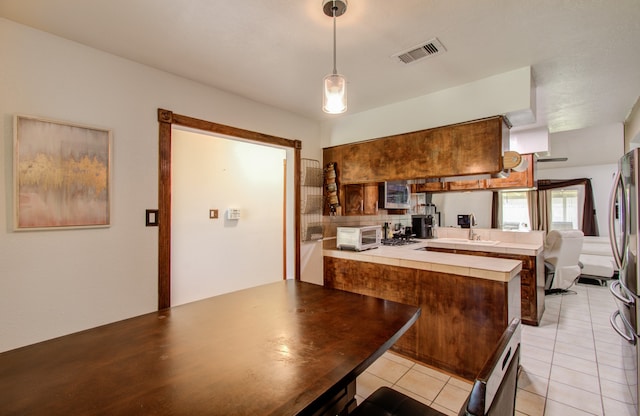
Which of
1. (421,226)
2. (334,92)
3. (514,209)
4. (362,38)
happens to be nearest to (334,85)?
(334,92)

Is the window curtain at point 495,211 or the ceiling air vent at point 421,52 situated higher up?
the ceiling air vent at point 421,52

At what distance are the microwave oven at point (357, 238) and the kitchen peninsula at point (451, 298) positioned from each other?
241mm

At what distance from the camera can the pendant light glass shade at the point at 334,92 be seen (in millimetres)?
1480

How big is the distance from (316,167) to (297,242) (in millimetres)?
936

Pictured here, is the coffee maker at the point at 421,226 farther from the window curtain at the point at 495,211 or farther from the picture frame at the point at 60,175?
the picture frame at the point at 60,175

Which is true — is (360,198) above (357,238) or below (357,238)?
above

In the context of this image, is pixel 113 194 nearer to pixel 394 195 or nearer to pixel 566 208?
pixel 394 195

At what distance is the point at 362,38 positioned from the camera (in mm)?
1799

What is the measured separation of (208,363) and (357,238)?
221 centimetres

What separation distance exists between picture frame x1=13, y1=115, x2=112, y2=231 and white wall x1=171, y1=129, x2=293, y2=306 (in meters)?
1.21

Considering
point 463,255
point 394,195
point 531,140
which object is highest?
point 531,140

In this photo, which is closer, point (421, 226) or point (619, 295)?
point (619, 295)

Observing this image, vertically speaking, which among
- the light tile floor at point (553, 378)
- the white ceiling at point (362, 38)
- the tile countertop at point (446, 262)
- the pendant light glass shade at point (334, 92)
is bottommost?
the light tile floor at point (553, 378)

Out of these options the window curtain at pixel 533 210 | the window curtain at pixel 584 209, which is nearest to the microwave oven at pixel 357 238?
the window curtain at pixel 533 210
